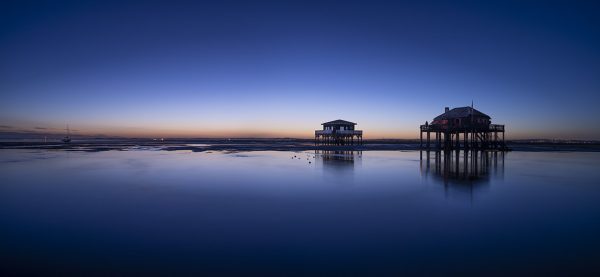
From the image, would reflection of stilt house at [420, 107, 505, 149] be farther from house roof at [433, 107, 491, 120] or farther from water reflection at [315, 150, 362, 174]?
water reflection at [315, 150, 362, 174]

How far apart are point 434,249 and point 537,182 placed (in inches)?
565

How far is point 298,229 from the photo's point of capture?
324 inches

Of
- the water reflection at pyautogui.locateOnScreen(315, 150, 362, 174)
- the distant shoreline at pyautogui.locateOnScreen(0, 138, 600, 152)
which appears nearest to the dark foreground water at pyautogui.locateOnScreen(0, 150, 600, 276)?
the water reflection at pyautogui.locateOnScreen(315, 150, 362, 174)

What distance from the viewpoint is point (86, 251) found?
21.6ft

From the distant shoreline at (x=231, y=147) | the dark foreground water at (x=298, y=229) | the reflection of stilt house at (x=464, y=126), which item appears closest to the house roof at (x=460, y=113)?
the reflection of stilt house at (x=464, y=126)

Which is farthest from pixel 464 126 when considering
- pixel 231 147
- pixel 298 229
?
pixel 231 147

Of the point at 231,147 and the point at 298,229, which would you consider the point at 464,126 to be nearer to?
the point at 298,229

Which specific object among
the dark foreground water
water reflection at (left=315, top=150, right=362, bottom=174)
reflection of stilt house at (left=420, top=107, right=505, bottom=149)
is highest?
reflection of stilt house at (left=420, top=107, right=505, bottom=149)

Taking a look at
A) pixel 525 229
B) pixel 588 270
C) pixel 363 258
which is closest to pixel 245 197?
pixel 363 258

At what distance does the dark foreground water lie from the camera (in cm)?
595

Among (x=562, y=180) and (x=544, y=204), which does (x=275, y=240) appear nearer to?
(x=544, y=204)

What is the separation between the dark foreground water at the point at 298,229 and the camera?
5953 millimetres

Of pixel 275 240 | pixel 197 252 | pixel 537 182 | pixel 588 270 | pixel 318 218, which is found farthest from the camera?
pixel 537 182

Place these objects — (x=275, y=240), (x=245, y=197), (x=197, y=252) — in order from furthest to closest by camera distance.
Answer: (x=245, y=197)
(x=275, y=240)
(x=197, y=252)
